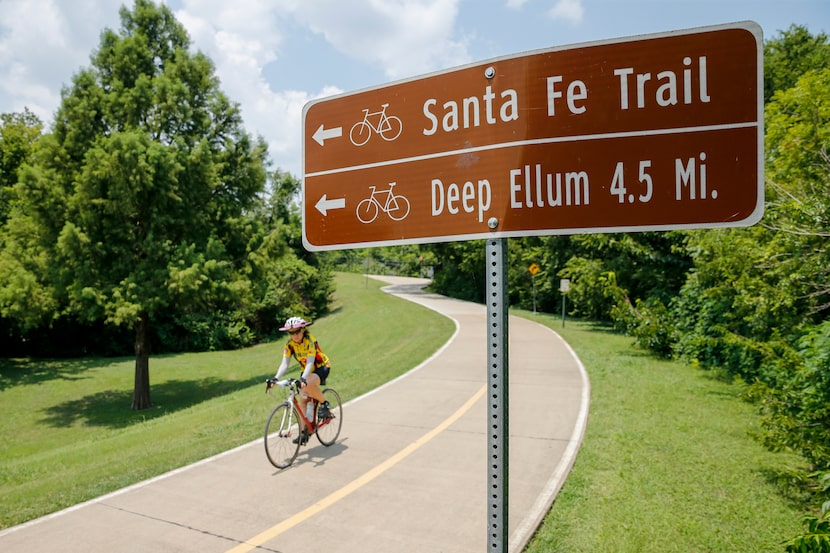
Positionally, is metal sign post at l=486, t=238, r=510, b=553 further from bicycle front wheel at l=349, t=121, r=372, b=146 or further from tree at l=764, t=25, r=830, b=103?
tree at l=764, t=25, r=830, b=103

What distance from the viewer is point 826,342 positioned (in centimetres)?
566

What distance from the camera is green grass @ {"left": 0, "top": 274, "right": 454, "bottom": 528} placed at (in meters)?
6.88

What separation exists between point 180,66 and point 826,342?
19.1 meters

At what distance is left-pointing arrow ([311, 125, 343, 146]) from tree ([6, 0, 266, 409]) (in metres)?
14.0

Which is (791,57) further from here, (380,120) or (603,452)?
(380,120)

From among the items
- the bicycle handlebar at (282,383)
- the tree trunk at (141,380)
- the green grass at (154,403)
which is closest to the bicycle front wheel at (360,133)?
the bicycle handlebar at (282,383)

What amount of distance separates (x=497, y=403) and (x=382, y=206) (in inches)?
35.3

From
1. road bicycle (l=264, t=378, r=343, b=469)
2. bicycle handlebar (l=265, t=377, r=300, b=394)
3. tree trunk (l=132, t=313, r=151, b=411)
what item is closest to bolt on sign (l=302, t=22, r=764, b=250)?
bicycle handlebar (l=265, t=377, r=300, b=394)

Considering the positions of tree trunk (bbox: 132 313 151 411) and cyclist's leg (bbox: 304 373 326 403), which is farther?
tree trunk (bbox: 132 313 151 411)

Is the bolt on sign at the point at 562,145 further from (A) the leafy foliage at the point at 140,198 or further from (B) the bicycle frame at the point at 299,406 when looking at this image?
(A) the leafy foliage at the point at 140,198

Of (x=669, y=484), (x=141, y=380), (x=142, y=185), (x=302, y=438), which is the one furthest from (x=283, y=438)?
(x=141, y=380)

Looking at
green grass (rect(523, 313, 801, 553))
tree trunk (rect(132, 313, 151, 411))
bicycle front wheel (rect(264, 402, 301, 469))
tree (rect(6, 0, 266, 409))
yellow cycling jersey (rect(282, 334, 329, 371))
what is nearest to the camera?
green grass (rect(523, 313, 801, 553))

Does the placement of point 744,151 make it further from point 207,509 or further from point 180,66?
point 180,66

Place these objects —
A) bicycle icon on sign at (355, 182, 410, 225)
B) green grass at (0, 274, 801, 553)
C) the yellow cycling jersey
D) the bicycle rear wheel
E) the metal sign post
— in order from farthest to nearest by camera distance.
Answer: the bicycle rear wheel, the yellow cycling jersey, green grass at (0, 274, 801, 553), bicycle icon on sign at (355, 182, 410, 225), the metal sign post
